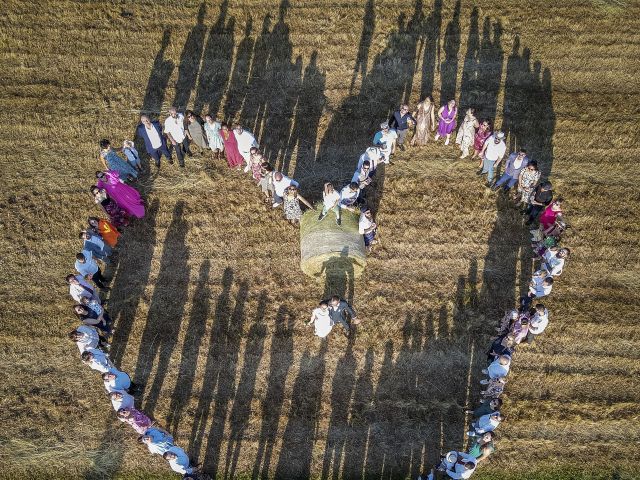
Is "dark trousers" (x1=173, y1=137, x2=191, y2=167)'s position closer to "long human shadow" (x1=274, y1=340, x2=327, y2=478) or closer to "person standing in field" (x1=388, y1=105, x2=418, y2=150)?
"person standing in field" (x1=388, y1=105, x2=418, y2=150)

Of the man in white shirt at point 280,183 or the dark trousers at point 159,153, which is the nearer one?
the man in white shirt at point 280,183

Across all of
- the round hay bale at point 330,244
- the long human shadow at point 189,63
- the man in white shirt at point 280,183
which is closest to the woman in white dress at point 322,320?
the round hay bale at point 330,244

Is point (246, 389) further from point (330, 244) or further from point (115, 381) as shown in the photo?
point (330, 244)

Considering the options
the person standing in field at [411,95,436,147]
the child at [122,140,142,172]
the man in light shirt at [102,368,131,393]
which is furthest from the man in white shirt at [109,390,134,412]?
the person standing in field at [411,95,436,147]

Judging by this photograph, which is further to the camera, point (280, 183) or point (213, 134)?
point (213, 134)

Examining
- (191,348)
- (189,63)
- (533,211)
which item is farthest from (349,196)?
(189,63)

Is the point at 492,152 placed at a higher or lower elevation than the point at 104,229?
higher

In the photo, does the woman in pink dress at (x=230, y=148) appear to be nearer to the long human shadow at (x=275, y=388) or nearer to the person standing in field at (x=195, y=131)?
the person standing in field at (x=195, y=131)
